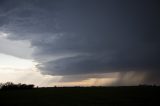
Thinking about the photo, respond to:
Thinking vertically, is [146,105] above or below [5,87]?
below

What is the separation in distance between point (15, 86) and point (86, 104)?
33095 millimetres

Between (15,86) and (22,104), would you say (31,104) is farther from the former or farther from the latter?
(15,86)

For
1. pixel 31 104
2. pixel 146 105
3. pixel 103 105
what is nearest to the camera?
pixel 146 105

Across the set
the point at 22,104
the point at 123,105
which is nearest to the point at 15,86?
the point at 22,104

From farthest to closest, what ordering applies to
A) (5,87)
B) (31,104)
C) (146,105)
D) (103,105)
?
(5,87) → (31,104) → (103,105) → (146,105)

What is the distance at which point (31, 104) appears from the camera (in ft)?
94.7

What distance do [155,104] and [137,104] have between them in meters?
1.68

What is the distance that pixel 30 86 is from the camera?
2250 inches

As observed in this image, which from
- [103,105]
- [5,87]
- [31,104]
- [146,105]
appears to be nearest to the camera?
[146,105]

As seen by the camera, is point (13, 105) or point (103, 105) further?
point (13, 105)

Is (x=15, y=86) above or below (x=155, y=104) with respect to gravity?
above

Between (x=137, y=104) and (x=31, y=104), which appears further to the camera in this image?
(x=31, y=104)

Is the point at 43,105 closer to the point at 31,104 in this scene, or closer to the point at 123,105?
the point at 31,104

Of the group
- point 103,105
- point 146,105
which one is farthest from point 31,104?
point 146,105
